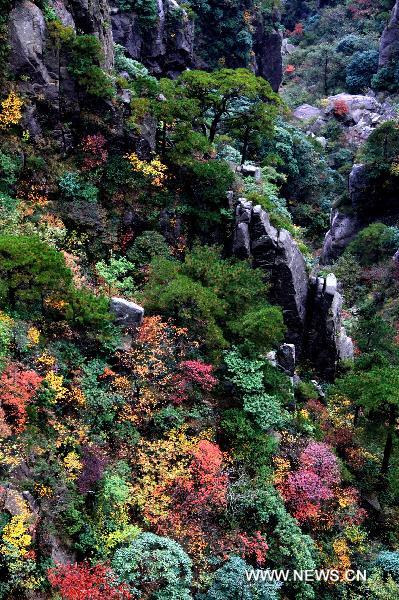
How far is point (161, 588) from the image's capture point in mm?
14016

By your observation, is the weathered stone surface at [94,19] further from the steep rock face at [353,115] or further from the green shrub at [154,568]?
the steep rock face at [353,115]

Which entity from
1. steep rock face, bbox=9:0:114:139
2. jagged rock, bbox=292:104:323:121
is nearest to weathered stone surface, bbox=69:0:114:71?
steep rock face, bbox=9:0:114:139

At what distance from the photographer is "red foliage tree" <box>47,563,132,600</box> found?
12320mm

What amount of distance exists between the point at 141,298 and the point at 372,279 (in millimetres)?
24811

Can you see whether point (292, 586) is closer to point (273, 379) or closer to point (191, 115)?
point (273, 379)

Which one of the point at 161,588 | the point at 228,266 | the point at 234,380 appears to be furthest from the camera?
the point at 228,266

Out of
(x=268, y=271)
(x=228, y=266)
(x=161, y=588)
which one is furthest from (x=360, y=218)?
(x=161, y=588)

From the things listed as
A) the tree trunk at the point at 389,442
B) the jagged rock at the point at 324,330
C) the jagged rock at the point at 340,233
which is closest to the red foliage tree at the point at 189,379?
the tree trunk at the point at 389,442

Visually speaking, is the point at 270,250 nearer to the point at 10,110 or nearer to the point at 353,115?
the point at 10,110

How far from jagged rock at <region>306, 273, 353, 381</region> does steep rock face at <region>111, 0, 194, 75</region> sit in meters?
29.4

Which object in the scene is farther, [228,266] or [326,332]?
[326,332]

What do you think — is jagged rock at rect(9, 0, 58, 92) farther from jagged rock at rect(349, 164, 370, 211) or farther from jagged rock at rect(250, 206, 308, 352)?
jagged rock at rect(349, 164, 370, 211)

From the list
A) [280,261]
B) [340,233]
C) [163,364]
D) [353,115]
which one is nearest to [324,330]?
[280,261]

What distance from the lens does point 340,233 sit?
4662 cm
